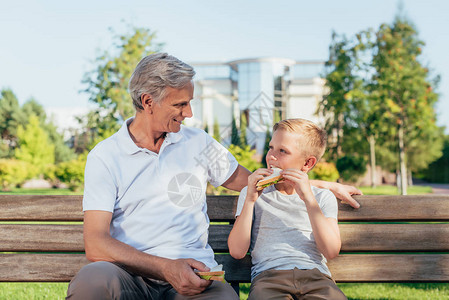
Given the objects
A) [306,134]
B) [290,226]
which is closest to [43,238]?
[290,226]

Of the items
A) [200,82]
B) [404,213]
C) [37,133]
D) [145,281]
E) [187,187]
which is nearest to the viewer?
[145,281]

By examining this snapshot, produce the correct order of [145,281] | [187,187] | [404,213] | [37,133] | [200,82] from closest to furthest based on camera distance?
[145,281]
[187,187]
[404,213]
[37,133]
[200,82]

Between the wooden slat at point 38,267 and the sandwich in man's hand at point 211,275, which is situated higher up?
the sandwich in man's hand at point 211,275

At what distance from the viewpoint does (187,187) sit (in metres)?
2.65

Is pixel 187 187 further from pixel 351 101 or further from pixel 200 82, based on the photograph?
pixel 200 82

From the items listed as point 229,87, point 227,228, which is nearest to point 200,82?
point 229,87

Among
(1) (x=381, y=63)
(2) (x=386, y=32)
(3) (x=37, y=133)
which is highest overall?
(2) (x=386, y=32)

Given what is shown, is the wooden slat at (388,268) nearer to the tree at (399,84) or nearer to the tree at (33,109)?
the tree at (399,84)

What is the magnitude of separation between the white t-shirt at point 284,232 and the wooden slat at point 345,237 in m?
0.28

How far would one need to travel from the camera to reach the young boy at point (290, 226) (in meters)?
2.52

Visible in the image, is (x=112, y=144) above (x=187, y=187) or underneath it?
above

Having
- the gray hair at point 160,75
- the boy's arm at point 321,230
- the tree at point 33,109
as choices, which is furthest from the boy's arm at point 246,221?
the tree at point 33,109

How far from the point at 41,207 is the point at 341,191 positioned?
69.7 inches

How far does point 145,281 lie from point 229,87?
40.5 m
